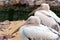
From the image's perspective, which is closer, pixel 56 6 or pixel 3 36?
pixel 3 36

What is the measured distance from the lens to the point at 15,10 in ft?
14.7

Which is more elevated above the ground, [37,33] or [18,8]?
[37,33]

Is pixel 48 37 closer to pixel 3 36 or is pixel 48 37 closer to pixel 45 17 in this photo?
pixel 45 17

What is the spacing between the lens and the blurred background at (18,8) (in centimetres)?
411

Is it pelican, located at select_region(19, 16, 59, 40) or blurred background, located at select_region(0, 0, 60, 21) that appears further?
blurred background, located at select_region(0, 0, 60, 21)

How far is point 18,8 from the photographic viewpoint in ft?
15.1

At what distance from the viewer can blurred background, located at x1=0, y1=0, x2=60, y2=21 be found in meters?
4.11

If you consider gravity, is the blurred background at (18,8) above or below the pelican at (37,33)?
below

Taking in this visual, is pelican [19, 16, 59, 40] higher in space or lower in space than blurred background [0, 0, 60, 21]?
higher

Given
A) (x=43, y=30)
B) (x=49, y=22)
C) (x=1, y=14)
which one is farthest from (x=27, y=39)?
(x=1, y=14)

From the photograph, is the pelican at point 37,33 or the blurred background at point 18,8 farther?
the blurred background at point 18,8

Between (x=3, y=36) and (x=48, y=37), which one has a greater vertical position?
(x=48, y=37)

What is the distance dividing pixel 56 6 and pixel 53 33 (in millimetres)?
2540

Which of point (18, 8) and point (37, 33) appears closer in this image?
point (37, 33)
